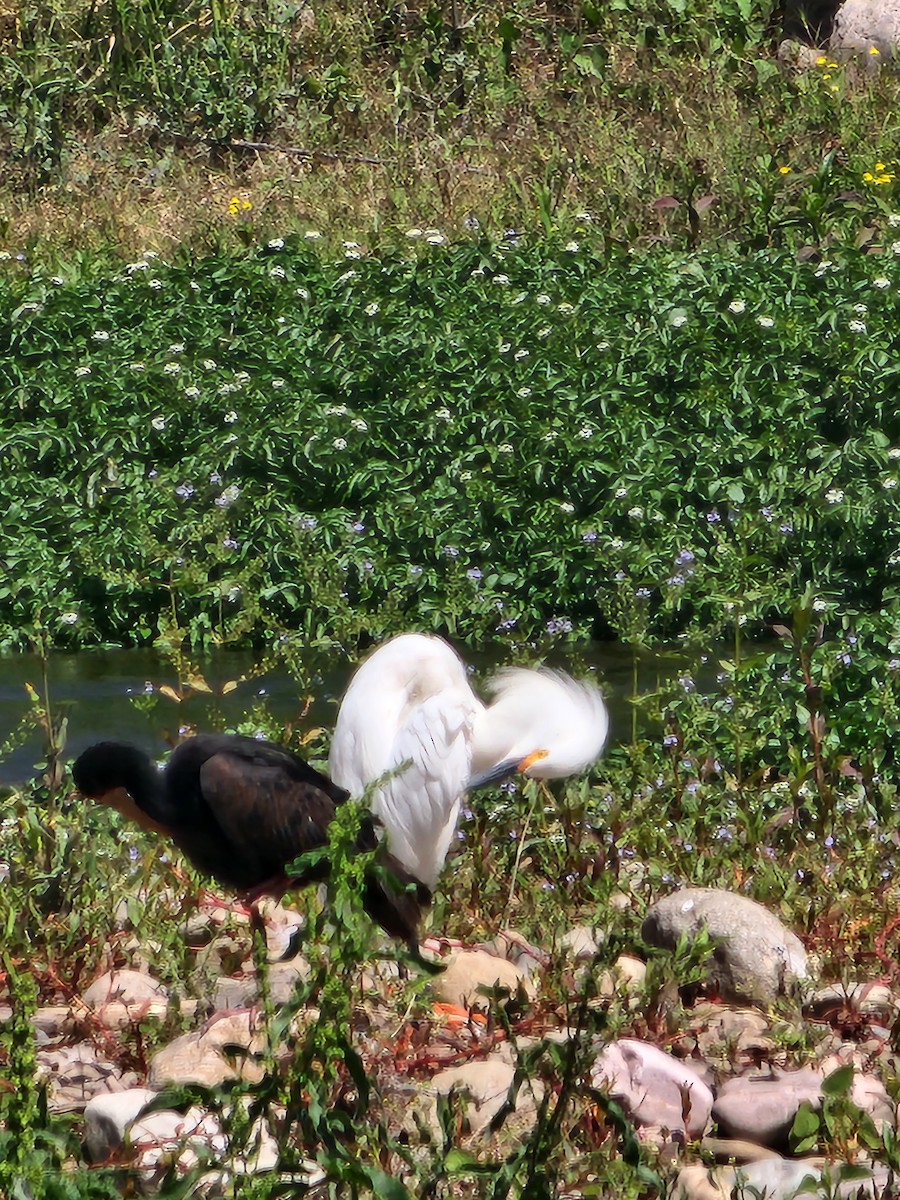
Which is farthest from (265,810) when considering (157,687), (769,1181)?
(157,687)

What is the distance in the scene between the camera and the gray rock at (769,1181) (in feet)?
10.1

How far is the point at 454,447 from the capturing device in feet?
26.7

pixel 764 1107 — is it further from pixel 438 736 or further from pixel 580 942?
pixel 438 736

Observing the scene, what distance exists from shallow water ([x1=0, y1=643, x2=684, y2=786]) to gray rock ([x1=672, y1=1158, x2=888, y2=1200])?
302 centimetres

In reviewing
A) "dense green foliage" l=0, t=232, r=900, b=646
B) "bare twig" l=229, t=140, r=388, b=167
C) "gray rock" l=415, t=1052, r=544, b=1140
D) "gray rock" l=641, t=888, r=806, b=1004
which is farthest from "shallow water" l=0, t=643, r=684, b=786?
"bare twig" l=229, t=140, r=388, b=167

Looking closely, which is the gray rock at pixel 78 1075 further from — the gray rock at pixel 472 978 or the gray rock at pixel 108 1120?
the gray rock at pixel 472 978

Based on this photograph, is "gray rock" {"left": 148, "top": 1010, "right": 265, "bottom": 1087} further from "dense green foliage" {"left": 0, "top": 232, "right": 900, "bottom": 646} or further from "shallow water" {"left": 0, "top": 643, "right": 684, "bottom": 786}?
"shallow water" {"left": 0, "top": 643, "right": 684, "bottom": 786}

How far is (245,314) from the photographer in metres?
9.49

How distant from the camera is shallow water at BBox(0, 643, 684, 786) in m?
6.64

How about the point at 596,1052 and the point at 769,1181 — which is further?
the point at 769,1181

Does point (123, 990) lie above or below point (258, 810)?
below

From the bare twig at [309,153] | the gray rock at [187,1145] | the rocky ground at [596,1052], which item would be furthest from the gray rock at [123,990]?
the bare twig at [309,153]

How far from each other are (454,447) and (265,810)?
12.9 ft

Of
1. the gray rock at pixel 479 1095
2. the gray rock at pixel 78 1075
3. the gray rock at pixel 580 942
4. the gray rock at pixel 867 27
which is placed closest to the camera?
the gray rock at pixel 479 1095
